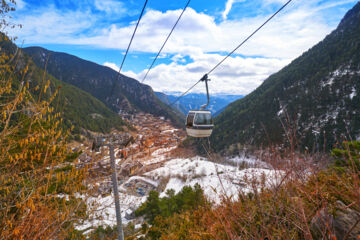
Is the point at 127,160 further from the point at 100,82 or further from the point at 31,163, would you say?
the point at 100,82

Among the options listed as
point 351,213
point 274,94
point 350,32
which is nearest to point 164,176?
point 351,213

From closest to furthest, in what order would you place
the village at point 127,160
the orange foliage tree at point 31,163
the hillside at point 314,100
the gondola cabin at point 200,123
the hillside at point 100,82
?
the orange foliage tree at point 31,163 < the village at point 127,160 < the gondola cabin at point 200,123 < the hillside at point 314,100 < the hillside at point 100,82

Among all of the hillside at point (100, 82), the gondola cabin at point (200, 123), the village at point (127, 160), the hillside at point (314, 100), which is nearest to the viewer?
the village at point (127, 160)

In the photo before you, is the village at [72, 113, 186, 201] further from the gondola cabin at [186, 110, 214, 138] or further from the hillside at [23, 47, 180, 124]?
the hillside at [23, 47, 180, 124]

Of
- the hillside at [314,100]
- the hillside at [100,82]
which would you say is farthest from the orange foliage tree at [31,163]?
the hillside at [100,82]

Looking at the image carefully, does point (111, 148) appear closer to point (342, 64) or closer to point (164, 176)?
point (164, 176)

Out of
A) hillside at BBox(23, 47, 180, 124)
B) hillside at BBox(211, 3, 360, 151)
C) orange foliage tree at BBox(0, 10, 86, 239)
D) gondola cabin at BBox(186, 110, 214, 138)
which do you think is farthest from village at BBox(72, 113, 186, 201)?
hillside at BBox(23, 47, 180, 124)

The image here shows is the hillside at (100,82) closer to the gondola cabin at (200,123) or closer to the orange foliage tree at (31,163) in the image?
the gondola cabin at (200,123)
